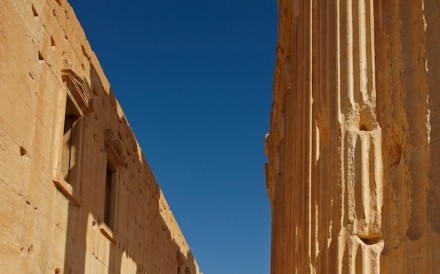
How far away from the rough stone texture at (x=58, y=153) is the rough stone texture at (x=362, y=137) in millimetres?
3353

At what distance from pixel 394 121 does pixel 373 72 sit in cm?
418

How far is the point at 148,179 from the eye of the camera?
71.8 feet

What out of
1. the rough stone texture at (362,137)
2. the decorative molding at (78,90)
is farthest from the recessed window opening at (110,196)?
the rough stone texture at (362,137)

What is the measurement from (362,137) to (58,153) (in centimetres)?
434

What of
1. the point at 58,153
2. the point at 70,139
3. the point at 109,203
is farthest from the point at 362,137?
the point at 109,203

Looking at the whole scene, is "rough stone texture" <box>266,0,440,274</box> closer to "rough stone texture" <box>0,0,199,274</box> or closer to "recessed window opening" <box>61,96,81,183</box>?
"rough stone texture" <box>0,0,199,274</box>

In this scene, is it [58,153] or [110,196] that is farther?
[110,196]

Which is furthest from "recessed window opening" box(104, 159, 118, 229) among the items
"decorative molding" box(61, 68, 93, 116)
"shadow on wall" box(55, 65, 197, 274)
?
"decorative molding" box(61, 68, 93, 116)

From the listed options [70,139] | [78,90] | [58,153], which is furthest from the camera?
[70,139]

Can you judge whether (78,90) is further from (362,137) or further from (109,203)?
(362,137)

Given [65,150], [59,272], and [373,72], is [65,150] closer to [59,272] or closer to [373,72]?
[59,272]

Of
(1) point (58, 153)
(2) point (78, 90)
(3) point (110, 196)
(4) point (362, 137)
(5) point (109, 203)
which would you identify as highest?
(2) point (78, 90)

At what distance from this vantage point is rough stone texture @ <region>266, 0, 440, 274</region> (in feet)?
19.3

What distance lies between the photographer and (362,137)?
998 cm
